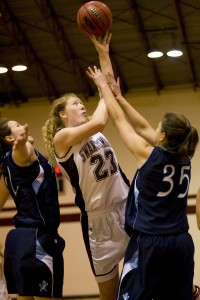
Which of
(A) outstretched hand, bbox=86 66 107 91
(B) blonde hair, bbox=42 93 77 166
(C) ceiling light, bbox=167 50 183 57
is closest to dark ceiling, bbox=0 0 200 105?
(C) ceiling light, bbox=167 50 183 57

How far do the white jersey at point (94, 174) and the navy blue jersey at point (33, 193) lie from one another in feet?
0.73

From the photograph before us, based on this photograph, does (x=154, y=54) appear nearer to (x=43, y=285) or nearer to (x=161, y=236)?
(x=43, y=285)

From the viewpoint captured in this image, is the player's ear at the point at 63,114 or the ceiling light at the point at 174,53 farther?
the ceiling light at the point at 174,53

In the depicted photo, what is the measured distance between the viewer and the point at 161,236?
13.6 feet

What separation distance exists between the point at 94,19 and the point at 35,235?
73.2 inches

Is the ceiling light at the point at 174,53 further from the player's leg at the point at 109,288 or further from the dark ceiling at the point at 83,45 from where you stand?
the player's leg at the point at 109,288

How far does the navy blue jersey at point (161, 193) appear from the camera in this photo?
4.14 m

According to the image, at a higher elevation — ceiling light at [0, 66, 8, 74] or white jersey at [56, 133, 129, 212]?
ceiling light at [0, 66, 8, 74]

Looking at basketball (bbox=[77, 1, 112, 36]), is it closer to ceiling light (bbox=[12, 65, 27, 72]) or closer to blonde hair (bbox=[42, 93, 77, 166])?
blonde hair (bbox=[42, 93, 77, 166])

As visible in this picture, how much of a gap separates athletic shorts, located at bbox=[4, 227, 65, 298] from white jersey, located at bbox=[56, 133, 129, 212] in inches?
18.3

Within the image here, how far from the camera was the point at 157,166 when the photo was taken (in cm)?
413

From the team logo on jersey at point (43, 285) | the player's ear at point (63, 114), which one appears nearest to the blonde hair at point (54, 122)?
the player's ear at point (63, 114)

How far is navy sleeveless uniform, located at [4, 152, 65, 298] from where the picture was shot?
4945 mm

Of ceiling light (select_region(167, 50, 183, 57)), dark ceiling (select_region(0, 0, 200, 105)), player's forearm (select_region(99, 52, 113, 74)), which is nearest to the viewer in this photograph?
player's forearm (select_region(99, 52, 113, 74))
